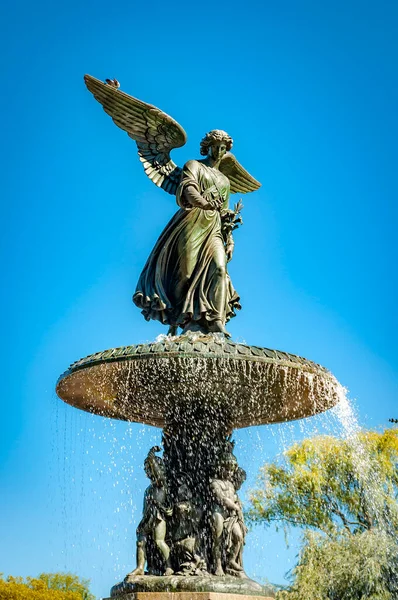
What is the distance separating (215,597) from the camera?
8.16m

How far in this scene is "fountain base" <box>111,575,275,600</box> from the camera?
825 cm

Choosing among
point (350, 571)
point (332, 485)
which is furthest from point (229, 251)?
point (332, 485)

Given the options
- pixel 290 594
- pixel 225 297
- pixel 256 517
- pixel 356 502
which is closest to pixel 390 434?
pixel 356 502

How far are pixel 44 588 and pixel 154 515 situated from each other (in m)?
32.1

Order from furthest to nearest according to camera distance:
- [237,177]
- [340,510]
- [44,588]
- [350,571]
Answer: [44,588] < [340,510] < [350,571] < [237,177]

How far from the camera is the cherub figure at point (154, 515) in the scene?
891cm

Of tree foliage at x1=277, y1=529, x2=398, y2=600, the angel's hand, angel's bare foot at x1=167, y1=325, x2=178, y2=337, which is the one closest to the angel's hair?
the angel's hand

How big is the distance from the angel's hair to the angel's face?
0.04 meters

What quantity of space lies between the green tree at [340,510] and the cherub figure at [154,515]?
14503 mm

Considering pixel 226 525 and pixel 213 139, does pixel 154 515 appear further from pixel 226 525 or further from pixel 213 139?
pixel 213 139

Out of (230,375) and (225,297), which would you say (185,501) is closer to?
(230,375)

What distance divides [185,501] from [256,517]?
68.4ft

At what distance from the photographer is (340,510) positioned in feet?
91.7

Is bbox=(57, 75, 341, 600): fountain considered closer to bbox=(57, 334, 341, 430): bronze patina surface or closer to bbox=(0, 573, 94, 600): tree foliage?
bbox=(57, 334, 341, 430): bronze patina surface
